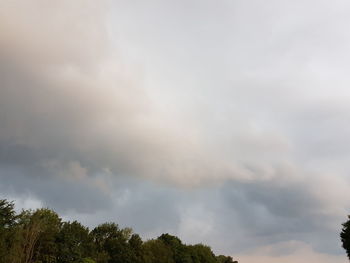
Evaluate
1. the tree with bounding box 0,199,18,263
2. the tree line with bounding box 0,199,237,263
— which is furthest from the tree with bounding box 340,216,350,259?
the tree with bounding box 0,199,18,263

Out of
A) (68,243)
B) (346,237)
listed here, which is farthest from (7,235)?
(346,237)

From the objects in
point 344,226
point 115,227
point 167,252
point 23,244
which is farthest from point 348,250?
point 23,244

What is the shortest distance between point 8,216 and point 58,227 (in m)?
14.9

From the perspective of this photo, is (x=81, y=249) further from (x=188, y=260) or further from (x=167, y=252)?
A: (x=188, y=260)

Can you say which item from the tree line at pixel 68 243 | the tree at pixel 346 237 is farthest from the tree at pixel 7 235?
the tree at pixel 346 237

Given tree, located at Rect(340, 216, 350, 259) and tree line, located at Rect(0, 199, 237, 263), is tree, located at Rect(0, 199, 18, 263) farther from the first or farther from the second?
tree, located at Rect(340, 216, 350, 259)

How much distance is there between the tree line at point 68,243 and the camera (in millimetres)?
87500

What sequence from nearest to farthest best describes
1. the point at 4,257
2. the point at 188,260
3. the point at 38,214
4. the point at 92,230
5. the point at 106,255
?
Result: the point at 4,257 < the point at 38,214 < the point at 106,255 < the point at 92,230 < the point at 188,260

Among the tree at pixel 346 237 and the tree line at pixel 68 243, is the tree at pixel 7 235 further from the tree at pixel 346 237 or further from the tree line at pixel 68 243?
the tree at pixel 346 237

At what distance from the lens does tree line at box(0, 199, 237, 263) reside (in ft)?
287

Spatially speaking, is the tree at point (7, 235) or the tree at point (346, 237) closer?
the tree at point (7, 235)

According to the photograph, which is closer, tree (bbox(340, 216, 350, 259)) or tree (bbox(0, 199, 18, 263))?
tree (bbox(0, 199, 18, 263))

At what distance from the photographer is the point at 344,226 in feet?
371

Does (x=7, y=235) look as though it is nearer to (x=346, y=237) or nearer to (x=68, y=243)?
(x=68, y=243)
